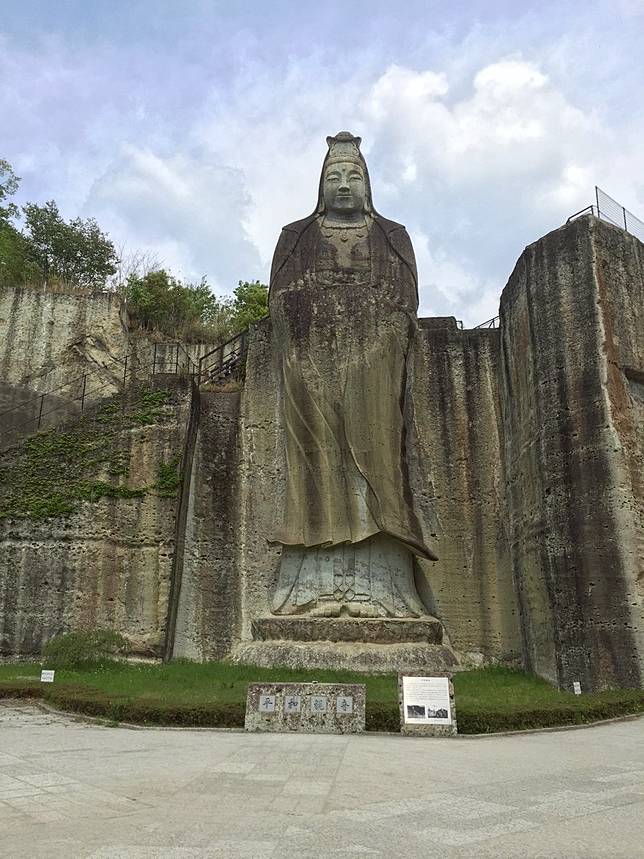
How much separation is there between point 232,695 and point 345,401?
558cm

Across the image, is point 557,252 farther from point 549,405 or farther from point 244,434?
point 244,434

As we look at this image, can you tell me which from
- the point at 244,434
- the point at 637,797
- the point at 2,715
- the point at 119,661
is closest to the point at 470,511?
the point at 244,434

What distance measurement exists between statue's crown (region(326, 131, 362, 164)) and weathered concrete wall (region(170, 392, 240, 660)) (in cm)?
457

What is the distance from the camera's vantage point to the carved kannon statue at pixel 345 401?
39.8ft

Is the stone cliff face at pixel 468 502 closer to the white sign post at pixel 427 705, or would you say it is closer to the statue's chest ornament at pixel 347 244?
the statue's chest ornament at pixel 347 244

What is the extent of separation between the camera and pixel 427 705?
23.3 feet

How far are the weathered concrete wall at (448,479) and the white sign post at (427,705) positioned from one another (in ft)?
18.4

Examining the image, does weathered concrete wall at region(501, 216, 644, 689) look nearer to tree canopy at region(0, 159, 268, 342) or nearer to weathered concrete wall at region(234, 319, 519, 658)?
weathered concrete wall at region(234, 319, 519, 658)

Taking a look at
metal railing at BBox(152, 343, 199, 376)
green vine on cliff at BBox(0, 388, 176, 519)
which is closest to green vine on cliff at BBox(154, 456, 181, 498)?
green vine on cliff at BBox(0, 388, 176, 519)

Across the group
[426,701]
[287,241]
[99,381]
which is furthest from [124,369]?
[426,701]

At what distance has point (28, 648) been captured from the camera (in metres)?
12.2

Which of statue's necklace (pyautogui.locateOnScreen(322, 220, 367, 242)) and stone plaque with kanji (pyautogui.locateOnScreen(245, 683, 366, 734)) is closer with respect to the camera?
stone plaque with kanji (pyautogui.locateOnScreen(245, 683, 366, 734))

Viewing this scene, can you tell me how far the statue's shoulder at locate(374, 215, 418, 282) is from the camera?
13.9 m

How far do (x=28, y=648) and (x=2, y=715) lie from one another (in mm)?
4398
